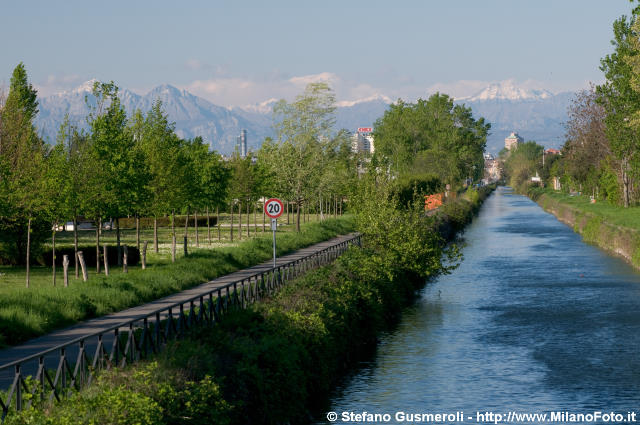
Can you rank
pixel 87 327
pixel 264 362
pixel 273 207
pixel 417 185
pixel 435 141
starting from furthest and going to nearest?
pixel 435 141, pixel 417 185, pixel 273 207, pixel 87 327, pixel 264 362

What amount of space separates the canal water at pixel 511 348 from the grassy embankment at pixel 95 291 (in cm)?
829

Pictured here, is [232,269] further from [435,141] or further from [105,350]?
[435,141]

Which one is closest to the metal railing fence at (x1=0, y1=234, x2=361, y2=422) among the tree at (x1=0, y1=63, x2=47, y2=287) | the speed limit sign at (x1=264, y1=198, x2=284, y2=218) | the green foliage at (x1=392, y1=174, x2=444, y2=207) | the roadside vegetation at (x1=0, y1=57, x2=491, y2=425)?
the roadside vegetation at (x1=0, y1=57, x2=491, y2=425)

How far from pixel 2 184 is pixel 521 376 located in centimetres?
2348

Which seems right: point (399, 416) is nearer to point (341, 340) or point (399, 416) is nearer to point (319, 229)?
point (341, 340)

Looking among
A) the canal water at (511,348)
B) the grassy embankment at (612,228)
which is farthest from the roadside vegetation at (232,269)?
the grassy embankment at (612,228)

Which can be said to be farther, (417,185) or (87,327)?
(417,185)

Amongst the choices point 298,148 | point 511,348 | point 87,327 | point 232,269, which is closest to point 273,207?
point 232,269

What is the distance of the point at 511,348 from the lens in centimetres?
2967

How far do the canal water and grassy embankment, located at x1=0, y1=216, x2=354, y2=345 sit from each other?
829 cm

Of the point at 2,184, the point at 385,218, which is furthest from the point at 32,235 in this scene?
the point at 385,218

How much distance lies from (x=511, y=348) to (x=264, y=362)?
13.7 meters

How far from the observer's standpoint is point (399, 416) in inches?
850

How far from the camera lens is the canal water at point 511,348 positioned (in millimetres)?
23047
